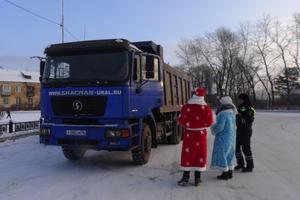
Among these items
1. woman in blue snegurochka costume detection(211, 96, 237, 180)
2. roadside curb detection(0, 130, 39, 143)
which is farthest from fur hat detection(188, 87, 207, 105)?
roadside curb detection(0, 130, 39, 143)

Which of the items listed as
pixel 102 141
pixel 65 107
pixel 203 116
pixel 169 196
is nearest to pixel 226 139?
pixel 203 116

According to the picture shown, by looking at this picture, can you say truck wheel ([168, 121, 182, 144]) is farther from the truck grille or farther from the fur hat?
the fur hat

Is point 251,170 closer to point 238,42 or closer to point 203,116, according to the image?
point 203,116

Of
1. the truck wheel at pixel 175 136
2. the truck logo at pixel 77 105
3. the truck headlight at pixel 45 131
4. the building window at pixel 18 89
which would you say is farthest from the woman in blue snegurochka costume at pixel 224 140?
the building window at pixel 18 89

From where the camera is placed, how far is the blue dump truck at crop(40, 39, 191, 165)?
404 inches

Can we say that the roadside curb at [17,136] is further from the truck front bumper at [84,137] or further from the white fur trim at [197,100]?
the white fur trim at [197,100]

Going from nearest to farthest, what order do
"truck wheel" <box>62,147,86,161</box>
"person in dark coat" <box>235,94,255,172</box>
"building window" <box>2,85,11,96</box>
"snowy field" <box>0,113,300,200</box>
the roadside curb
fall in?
"snowy field" <box>0,113,300,200</box> < "person in dark coat" <box>235,94,255,172</box> < "truck wheel" <box>62,147,86,161</box> < the roadside curb < "building window" <box>2,85,11,96</box>

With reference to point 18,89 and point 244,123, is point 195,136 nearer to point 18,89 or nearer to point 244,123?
point 244,123

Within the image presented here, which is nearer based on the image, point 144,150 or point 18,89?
point 144,150

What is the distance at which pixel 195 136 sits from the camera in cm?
888

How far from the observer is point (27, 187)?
867cm

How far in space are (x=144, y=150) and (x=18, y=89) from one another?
319ft

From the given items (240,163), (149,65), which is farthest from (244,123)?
(149,65)

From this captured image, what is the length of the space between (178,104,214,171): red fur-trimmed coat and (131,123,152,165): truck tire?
2267mm
